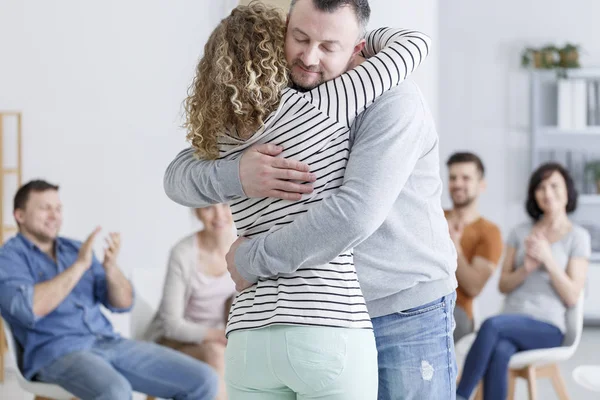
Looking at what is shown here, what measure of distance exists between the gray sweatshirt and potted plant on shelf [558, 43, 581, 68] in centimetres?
530

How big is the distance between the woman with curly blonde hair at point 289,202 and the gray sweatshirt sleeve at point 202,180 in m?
0.05

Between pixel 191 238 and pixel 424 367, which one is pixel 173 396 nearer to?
pixel 191 238

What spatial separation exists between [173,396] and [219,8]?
8.80 feet

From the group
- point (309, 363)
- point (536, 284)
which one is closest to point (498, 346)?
point (536, 284)

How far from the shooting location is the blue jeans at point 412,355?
142cm

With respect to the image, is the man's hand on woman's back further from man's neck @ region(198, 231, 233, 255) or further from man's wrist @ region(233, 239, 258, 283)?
man's neck @ region(198, 231, 233, 255)

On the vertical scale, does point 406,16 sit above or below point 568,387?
above

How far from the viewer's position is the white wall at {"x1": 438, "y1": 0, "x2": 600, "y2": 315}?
6660 millimetres

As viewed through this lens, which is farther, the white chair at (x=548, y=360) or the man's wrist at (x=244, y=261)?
the white chair at (x=548, y=360)

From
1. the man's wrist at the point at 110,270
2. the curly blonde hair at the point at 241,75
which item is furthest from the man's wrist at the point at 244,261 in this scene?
the man's wrist at the point at 110,270

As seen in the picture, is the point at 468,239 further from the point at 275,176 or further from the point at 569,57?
the point at 569,57

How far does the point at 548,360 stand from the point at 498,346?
206 millimetres

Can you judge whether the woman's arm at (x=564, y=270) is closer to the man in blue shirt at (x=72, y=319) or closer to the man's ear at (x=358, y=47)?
the man in blue shirt at (x=72, y=319)

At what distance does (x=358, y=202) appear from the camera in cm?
124
